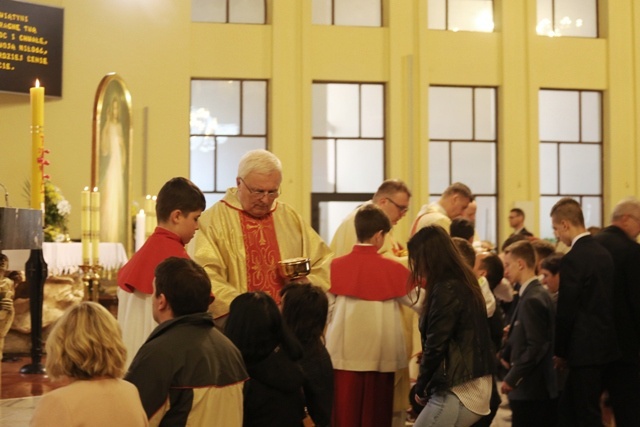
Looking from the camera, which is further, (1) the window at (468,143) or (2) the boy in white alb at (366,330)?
(1) the window at (468,143)

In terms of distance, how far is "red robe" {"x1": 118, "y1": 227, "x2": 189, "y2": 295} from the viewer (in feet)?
13.7

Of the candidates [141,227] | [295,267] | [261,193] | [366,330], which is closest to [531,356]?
[366,330]

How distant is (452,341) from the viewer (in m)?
4.50

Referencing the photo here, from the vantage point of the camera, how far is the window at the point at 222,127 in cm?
1516

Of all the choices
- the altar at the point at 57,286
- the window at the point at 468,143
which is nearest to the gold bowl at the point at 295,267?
the altar at the point at 57,286

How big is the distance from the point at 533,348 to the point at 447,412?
5.97ft

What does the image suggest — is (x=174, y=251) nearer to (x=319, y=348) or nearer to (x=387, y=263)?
(x=319, y=348)

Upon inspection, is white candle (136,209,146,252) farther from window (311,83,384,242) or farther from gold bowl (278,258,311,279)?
gold bowl (278,258,311,279)

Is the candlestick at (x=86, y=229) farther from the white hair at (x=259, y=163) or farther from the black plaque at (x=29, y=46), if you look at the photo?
the black plaque at (x=29, y=46)

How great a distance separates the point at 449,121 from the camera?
16.0m

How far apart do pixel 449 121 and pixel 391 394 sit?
10.6 metres

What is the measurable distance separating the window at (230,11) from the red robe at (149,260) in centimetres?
1155

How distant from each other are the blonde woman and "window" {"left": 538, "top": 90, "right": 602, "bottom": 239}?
1414cm

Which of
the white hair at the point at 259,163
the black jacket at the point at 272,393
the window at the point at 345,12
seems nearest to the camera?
the black jacket at the point at 272,393
